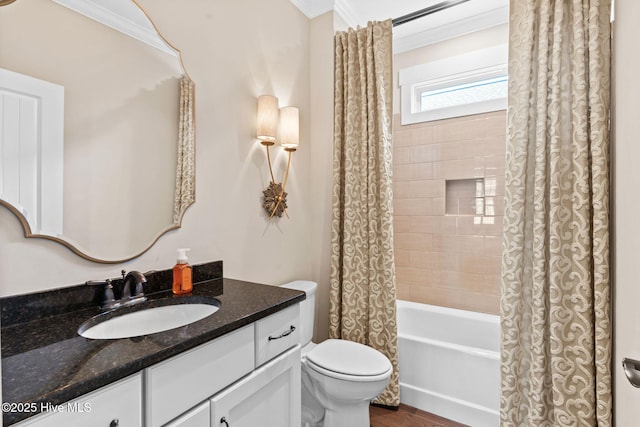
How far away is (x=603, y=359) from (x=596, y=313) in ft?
0.65

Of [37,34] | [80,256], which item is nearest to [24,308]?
[80,256]

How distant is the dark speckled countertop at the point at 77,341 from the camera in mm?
620

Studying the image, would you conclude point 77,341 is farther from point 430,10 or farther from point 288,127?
point 430,10

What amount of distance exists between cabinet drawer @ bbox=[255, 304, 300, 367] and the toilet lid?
42 cm

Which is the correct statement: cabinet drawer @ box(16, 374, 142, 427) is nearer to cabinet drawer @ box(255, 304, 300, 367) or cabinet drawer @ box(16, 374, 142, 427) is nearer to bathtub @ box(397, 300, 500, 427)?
cabinet drawer @ box(255, 304, 300, 367)

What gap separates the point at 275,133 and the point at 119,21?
889 millimetres

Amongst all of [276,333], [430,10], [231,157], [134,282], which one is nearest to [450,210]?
[430,10]

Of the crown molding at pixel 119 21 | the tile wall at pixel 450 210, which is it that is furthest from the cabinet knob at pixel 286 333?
the tile wall at pixel 450 210

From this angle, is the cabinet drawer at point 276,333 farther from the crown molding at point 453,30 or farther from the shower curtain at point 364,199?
the crown molding at point 453,30

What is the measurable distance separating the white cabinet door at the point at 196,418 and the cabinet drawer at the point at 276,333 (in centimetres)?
22

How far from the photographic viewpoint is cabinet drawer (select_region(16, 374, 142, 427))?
1.97ft

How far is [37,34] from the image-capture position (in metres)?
1.01

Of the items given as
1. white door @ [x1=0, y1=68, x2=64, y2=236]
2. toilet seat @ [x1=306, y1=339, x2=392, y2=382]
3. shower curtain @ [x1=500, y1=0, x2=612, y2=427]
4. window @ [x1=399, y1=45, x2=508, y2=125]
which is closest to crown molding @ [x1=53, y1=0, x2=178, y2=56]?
white door @ [x1=0, y1=68, x2=64, y2=236]
